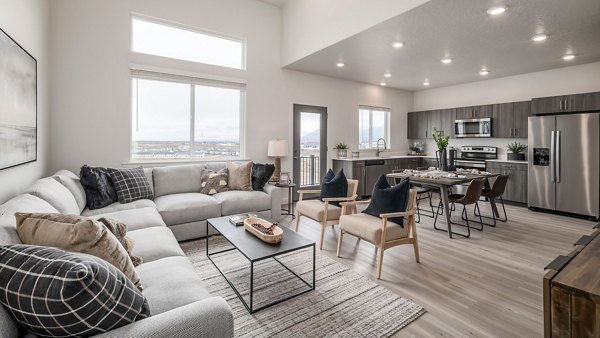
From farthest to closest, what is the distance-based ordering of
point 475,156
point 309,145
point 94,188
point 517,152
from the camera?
point 475,156, point 309,145, point 517,152, point 94,188

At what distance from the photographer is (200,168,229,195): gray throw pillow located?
13.9 feet

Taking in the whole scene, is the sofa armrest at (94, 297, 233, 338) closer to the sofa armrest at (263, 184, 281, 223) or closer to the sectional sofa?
the sectional sofa

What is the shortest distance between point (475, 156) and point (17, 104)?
25.8 feet

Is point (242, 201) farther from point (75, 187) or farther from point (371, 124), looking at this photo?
point (371, 124)

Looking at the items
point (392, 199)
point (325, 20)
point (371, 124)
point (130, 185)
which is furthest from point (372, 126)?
point (130, 185)

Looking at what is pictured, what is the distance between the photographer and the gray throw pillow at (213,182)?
4.25 meters

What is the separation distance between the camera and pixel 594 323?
980 mm

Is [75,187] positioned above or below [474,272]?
above

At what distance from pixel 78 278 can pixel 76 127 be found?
3.89 metres

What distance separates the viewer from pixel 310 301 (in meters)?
2.31

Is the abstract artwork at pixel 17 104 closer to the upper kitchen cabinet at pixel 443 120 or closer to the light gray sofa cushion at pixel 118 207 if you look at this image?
the light gray sofa cushion at pixel 118 207

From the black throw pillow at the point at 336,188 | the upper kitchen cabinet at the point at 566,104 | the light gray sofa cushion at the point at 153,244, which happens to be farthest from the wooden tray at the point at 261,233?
the upper kitchen cabinet at the point at 566,104

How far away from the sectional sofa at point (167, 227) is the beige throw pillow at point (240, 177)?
0.63 feet

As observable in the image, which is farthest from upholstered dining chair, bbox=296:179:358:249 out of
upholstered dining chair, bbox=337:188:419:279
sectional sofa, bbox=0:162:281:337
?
sectional sofa, bbox=0:162:281:337
